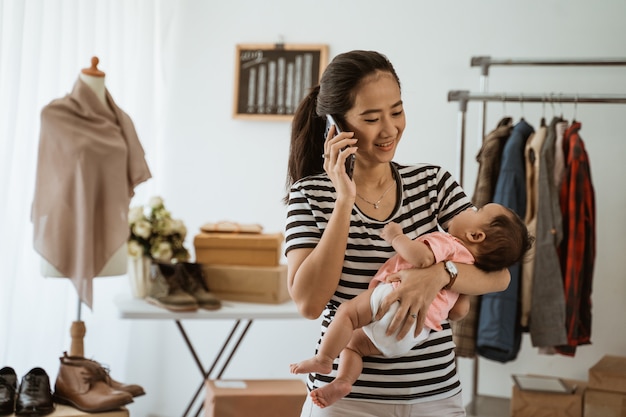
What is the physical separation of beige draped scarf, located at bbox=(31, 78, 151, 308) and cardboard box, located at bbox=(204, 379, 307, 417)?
0.60 metres

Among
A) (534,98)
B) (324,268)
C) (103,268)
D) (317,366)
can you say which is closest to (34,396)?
(103,268)

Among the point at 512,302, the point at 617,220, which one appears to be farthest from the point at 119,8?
the point at 617,220

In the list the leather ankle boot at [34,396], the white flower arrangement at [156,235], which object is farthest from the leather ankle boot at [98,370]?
the white flower arrangement at [156,235]

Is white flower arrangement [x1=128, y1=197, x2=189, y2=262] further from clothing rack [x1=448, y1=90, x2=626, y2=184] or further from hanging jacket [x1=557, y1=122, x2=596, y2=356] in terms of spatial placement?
hanging jacket [x1=557, y1=122, x2=596, y2=356]

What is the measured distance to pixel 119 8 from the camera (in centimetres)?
369

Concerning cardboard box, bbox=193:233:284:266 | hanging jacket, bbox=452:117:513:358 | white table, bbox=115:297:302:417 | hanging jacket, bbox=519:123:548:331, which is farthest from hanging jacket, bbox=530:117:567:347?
cardboard box, bbox=193:233:284:266

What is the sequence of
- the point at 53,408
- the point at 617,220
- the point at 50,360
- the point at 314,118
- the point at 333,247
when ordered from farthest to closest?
the point at 617,220 < the point at 50,360 < the point at 53,408 < the point at 314,118 < the point at 333,247

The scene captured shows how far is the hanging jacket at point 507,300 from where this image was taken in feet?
10.1

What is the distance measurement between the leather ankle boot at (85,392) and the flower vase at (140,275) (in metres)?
0.47

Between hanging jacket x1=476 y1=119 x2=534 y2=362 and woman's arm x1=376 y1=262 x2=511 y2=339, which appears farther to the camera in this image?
hanging jacket x1=476 y1=119 x2=534 y2=362

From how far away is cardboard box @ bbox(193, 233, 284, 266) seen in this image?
10.9ft

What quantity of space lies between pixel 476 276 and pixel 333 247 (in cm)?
31

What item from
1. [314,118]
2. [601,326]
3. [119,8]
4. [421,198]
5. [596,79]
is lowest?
[601,326]

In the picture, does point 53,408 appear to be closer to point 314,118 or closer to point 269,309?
point 269,309
